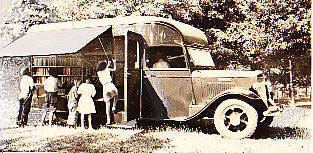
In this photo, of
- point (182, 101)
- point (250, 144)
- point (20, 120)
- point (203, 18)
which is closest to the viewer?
→ point (250, 144)

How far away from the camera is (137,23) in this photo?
584cm

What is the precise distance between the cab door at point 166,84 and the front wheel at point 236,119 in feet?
2.34

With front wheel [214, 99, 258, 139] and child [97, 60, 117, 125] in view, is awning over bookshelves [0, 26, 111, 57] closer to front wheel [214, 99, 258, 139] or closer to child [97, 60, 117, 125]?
child [97, 60, 117, 125]

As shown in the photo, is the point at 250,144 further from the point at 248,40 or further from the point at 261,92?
the point at 248,40

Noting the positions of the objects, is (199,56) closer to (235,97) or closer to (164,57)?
(164,57)

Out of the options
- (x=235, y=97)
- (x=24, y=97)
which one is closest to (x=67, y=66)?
(x=24, y=97)

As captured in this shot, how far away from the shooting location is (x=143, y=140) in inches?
195

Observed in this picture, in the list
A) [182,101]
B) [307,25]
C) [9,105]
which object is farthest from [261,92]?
[9,105]

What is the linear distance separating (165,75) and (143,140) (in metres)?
1.48

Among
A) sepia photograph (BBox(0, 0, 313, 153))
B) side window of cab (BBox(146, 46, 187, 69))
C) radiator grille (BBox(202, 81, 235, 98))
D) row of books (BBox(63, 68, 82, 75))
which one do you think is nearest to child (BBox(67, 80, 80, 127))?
sepia photograph (BBox(0, 0, 313, 153))

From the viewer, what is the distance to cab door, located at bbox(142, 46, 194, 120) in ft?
18.4

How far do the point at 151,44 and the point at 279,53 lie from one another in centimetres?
650

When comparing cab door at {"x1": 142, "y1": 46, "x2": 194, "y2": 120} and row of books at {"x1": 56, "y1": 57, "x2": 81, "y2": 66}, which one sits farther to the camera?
row of books at {"x1": 56, "y1": 57, "x2": 81, "y2": 66}

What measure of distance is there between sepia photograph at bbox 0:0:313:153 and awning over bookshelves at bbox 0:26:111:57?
27 mm
